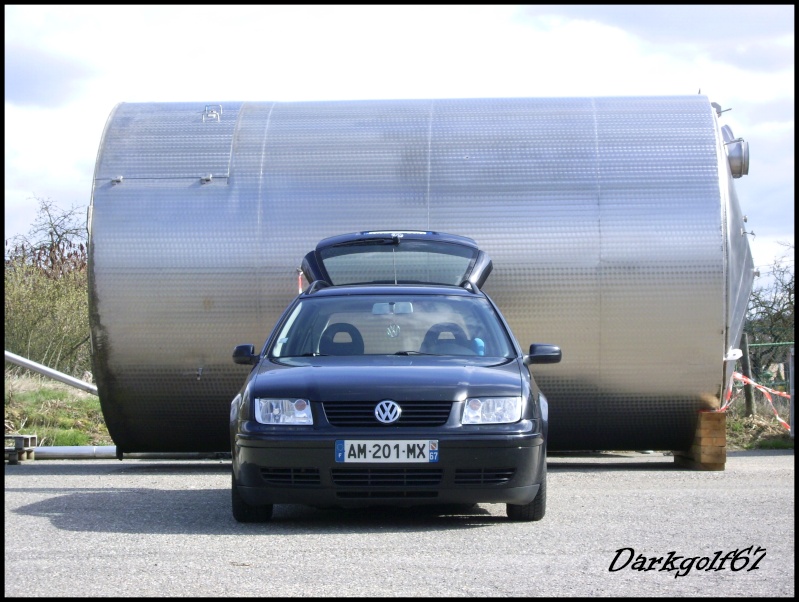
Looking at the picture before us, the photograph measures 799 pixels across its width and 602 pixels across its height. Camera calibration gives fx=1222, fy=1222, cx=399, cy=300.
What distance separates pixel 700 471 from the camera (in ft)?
41.5

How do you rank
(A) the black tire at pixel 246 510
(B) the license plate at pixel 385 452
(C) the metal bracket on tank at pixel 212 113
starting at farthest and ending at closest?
(C) the metal bracket on tank at pixel 212 113 → (A) the black tire at pixel 246 510 → (B) the license plate at pixel 385 452

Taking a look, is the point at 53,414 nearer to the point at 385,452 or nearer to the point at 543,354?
the point at 543,354

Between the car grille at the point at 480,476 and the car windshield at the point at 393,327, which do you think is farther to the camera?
the car windshield at the point at 393,327

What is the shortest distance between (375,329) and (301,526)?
6.14 feet

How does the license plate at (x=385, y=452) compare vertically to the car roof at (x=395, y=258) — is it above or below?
below

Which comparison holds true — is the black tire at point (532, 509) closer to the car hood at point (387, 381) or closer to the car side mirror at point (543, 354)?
the car hood at point (387, 381)

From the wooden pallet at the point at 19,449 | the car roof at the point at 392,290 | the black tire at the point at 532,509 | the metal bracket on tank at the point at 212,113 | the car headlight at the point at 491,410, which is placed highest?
the metal bracket on tank at the point at 212,113

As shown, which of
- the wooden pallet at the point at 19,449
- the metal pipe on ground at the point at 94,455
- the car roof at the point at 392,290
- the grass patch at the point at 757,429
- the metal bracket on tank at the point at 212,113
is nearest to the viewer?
the car roof at the point at 392,290

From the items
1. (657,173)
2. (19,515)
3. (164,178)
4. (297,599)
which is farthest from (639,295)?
(297,599)

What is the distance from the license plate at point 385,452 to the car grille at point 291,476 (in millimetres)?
203

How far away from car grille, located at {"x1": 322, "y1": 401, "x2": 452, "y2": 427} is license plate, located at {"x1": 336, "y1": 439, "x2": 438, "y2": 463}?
16 cm

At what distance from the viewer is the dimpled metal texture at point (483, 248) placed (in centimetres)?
1251

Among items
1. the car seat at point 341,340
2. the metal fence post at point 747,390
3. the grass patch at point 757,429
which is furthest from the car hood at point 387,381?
the metal fence post at point 747,390

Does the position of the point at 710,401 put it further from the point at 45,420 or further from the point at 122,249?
the point at 45,420
